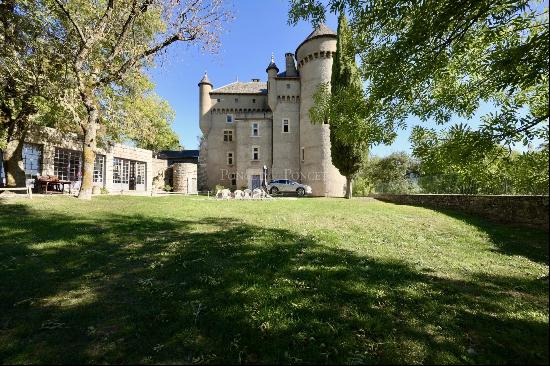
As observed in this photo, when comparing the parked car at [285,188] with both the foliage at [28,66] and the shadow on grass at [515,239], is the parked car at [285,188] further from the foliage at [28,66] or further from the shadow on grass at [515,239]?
the foliage at [28,66]

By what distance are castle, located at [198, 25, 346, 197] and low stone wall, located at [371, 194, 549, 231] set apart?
15.8m

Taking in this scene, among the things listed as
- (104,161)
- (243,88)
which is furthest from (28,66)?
(243,88)

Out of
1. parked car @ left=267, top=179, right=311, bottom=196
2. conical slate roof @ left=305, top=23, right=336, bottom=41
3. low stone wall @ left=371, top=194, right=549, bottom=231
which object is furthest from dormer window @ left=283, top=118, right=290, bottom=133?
low stone wall @ left=371, top=194, right=549, bottom=231

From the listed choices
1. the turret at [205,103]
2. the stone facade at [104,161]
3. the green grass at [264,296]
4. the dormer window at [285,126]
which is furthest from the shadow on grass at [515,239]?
the turret at [205,103]

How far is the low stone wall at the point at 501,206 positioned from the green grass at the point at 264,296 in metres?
2.59

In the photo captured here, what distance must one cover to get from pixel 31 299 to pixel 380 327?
17.7 feet

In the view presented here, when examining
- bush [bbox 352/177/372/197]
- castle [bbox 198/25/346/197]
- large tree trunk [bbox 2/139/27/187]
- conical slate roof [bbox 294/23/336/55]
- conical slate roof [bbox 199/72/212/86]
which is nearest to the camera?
large tree trunk [bbox 2/139/27/187]

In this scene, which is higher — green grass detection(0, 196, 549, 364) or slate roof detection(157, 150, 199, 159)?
slate roof detection(157, 150, 199, 159)

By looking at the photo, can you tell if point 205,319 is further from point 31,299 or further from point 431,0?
point 431,0

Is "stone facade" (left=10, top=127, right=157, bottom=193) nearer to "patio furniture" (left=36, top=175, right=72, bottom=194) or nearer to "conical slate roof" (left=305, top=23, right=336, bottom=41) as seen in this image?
"patio furniture" (left=36, top=175, right=72, bottom=194)

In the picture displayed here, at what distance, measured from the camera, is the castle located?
106 ft

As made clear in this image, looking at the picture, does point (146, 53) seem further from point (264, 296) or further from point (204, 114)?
point (204, 114)

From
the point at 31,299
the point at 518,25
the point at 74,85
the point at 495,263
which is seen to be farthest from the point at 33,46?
the point at 495,263

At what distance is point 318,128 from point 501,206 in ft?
71.6
